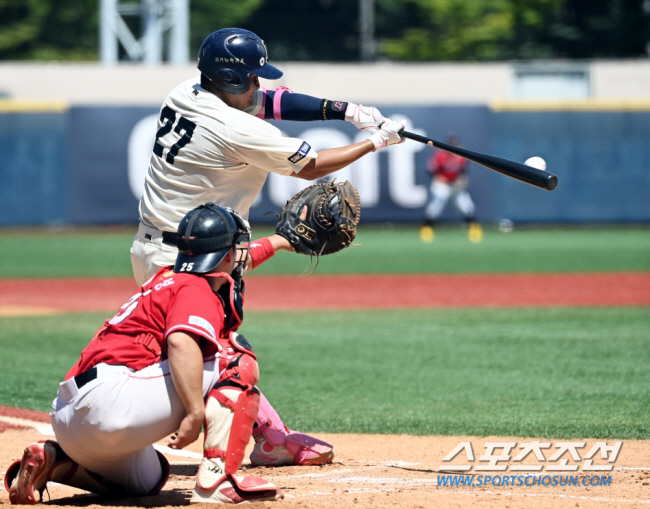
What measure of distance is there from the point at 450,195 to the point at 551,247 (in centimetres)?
406

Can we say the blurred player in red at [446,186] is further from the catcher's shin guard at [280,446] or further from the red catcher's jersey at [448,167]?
the catcher's shin guard at [280,446]

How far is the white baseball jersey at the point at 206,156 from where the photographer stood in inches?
168

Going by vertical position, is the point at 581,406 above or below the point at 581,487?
below

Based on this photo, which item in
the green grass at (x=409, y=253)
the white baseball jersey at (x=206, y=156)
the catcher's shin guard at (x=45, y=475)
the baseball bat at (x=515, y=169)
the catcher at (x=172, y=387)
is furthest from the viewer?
the green grass at (x=409, y=253)

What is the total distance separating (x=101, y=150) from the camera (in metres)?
21.1

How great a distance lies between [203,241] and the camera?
3611mm

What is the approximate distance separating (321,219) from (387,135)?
1.70 ft

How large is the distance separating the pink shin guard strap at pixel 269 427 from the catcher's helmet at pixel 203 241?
117cm

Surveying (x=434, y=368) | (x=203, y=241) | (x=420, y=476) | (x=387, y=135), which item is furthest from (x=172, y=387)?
(x=434, y=368)

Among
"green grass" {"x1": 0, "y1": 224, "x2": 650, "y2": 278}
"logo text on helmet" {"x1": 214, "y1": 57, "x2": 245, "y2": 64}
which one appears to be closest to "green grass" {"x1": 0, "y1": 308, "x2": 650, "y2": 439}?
"logo text on helmet" {"x1": 214, "y1": 57, "x2": 245, "y2": 64}

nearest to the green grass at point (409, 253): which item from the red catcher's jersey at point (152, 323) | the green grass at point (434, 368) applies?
the green grass at point (434, 368)

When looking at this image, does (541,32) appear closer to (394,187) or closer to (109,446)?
(394,187)

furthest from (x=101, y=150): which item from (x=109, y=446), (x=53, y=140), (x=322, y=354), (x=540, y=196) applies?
(x=109, y=446)

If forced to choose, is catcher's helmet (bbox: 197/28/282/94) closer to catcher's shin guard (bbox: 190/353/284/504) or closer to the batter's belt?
the batter's belt
